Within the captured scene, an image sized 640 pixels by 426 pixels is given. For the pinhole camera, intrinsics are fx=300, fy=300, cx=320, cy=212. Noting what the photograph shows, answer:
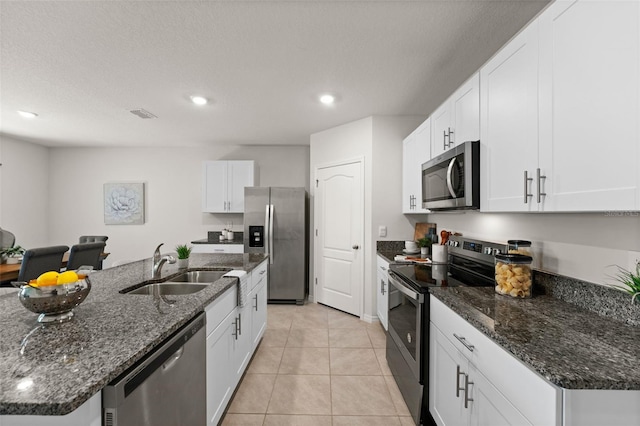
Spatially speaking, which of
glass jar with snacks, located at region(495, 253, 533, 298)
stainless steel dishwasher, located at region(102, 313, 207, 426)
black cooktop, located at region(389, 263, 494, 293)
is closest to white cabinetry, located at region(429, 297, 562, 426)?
black cooktop, located at region(389, 263, 494, 293)

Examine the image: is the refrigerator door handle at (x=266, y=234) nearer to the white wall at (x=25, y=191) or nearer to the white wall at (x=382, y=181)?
the white wall at (x=382, y=181)

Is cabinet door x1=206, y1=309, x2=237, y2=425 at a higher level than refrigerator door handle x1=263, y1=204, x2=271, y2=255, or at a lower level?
lower

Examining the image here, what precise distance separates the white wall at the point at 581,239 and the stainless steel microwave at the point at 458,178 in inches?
15.1

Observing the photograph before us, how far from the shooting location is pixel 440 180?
2.29 m

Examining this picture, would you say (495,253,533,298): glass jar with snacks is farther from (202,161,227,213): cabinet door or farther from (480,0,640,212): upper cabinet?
(202,161,227,213): cabinet door

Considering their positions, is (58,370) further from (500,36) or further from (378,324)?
(378,324)

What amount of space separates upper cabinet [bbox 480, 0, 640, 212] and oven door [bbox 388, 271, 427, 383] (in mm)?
754

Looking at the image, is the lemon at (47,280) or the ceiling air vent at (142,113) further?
the ceiling air vent at (142,113)

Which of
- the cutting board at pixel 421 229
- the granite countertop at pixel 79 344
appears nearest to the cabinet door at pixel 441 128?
the cutting board at pixel 421 229

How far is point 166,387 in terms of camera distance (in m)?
1.14

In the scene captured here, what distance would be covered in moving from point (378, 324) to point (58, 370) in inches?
126

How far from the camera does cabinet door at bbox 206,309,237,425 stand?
1.59 meters

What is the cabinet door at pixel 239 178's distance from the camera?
506cm

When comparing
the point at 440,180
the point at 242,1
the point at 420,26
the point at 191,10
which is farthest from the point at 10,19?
the point at 440,180
